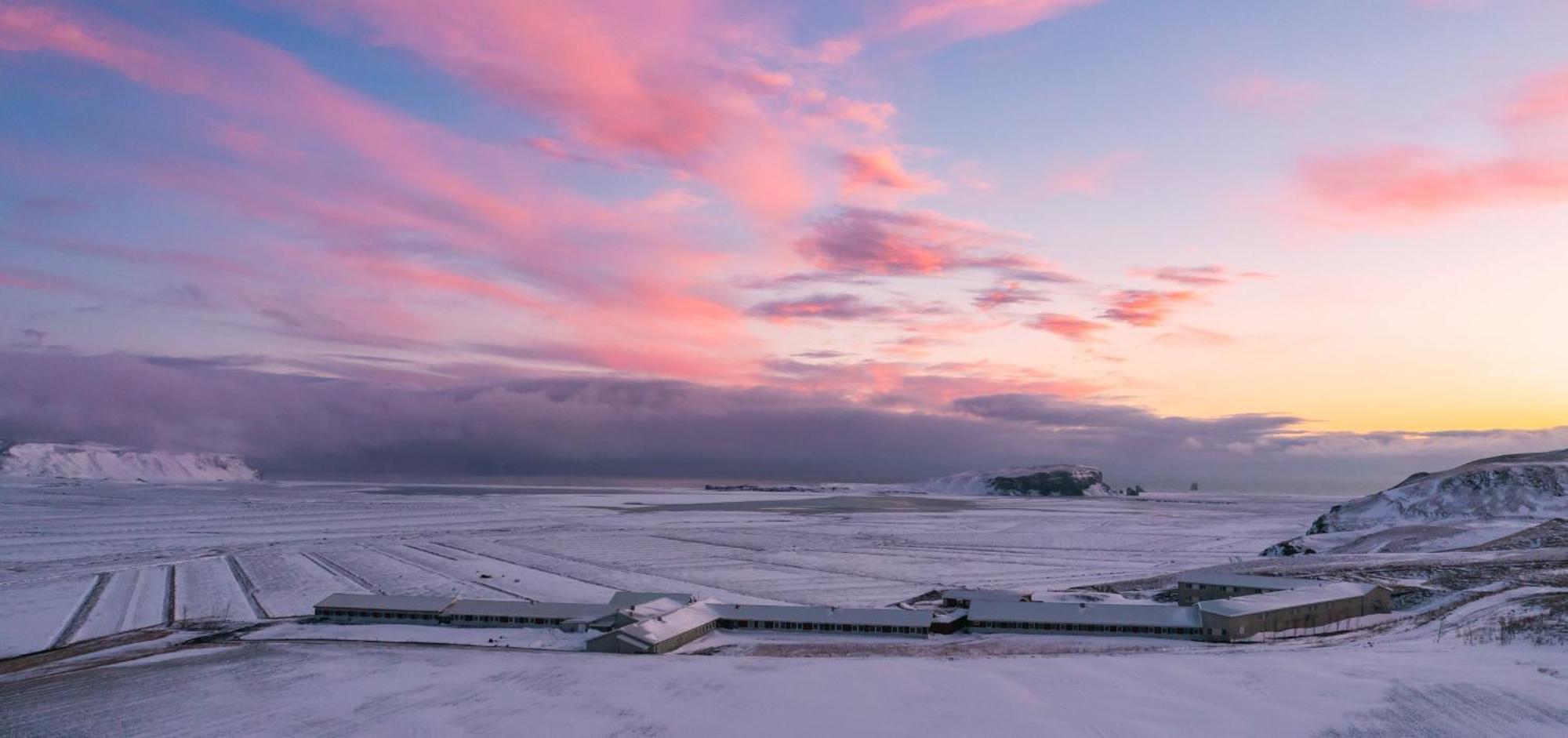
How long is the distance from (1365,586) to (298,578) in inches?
2512

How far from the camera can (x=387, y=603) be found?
44.2m

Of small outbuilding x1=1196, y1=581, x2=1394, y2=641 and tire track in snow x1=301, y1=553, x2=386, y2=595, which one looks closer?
small outbuilding x1=1196, y1=581, x2=1394, y2=641

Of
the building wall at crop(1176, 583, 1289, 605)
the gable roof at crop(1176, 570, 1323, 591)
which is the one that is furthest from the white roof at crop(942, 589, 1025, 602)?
→ the gable roof at crop(1176, 570, 1323, 591)

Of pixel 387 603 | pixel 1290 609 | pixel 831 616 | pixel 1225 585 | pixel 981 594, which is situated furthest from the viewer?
pixel 1225 585

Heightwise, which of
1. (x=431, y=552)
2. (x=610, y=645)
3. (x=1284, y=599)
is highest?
(x=1284, y=599)

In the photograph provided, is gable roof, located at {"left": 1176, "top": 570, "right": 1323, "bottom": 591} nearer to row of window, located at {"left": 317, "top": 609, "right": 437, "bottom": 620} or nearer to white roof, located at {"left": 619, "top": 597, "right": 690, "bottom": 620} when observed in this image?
white roof, located at {"left": 619, "top": 597, "right": 690, "bottom": 620}

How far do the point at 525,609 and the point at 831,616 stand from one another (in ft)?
49.6

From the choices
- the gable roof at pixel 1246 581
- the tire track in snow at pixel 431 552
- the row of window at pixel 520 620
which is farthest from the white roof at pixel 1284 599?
the tire track in snow at pixel 431 552

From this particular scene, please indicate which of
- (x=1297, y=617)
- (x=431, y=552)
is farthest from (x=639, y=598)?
(x=431, y=552)

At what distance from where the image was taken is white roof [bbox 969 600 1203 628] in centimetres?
3928

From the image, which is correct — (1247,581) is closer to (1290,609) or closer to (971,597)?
(1290,609)

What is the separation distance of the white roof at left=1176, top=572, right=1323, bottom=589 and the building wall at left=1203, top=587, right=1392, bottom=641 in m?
3.52

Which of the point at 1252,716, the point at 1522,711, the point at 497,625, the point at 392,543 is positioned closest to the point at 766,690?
the point at 1252,716

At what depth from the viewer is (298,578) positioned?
5847 centimetres
